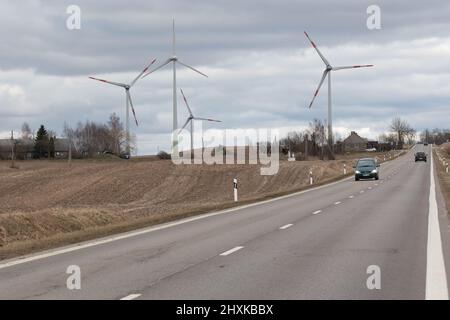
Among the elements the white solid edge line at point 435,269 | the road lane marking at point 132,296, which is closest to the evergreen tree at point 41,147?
the white solid edge line at point 435,269

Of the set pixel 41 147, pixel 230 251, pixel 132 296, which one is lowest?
pixel 230 251

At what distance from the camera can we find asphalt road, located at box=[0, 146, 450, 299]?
960cm

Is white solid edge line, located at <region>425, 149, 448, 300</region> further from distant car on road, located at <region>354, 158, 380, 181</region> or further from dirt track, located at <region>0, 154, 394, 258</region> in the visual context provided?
distant car on road, located at <region>354, 158, 380, 181</region>

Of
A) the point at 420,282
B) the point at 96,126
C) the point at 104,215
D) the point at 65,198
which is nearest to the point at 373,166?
the point at 65,198

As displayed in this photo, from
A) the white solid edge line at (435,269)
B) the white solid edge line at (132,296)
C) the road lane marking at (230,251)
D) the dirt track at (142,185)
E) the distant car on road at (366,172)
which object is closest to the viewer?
the white solid edge line at (132,296)

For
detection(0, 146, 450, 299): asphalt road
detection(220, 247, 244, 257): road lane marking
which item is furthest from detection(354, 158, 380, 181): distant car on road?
detection(220, 247, 244, 257): road lane marking

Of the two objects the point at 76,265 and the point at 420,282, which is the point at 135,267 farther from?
the point at 420,282

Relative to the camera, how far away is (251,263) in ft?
40.3

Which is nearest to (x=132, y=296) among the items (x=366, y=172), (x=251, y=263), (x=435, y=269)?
(x=251, y=263)

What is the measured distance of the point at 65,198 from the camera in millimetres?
53188

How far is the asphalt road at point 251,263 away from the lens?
31.5ft

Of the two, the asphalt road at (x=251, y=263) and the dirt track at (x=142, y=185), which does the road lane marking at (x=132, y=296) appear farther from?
the dirt track at (x=142, y=185)

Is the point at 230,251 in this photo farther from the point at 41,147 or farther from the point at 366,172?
the point at 41,147

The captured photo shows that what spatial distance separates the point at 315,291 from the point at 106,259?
5102 mm
